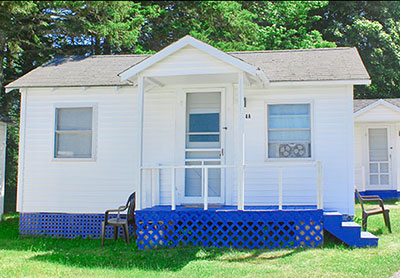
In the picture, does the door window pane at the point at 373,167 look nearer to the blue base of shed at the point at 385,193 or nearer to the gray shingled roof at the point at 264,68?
the blue base of shed at the point at 385,193

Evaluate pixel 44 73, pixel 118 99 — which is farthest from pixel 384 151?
pixel 44 73

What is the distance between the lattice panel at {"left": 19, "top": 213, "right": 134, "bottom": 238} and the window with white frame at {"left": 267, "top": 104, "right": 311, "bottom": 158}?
3437 millimetres

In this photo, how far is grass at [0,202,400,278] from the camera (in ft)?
20.9

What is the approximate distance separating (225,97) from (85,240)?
4.02 meters

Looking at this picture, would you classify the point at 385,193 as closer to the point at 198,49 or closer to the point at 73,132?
the point at 198,49

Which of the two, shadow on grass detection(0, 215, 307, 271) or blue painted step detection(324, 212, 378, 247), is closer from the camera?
shadow on grass detection(0, 215, 307, 271)

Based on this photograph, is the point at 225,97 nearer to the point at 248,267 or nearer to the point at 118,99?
the point at 118,99

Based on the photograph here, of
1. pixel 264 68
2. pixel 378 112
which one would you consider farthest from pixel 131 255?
pixel 378 112

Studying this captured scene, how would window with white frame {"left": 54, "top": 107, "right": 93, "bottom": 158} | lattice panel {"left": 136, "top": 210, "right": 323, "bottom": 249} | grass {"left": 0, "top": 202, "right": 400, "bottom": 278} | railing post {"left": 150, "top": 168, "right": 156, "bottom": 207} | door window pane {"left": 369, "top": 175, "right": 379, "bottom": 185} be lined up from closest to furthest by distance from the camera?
grass {"left": 0, "top": 202, "right": 400, "bottom": 278} → lattice panel {"left": 136, "top": 210, "right": 323, "bottom": 249} → railing post {"left": 150, "top": 168, "right": 156, "bottom": 207} → window with white frame {"left": 54, "top": 107, "right": 93, "bottom": 158} → door window pane {"left": 369, "top": 175, "right": 379, "bottom": 185}

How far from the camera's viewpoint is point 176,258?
719 centimetres

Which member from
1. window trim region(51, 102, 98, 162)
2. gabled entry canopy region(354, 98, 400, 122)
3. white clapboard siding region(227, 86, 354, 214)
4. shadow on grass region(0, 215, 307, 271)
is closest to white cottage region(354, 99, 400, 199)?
gabled entry canopy region(354, 98, 400, 122)

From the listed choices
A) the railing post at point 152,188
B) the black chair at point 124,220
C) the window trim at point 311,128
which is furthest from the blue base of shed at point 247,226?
the window trim at point 311,128

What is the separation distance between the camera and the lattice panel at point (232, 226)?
25.0 ft

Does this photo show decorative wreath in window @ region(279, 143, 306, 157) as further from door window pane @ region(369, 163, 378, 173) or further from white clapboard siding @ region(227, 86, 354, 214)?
door window pane @ region(369, 163, 378, 173)
